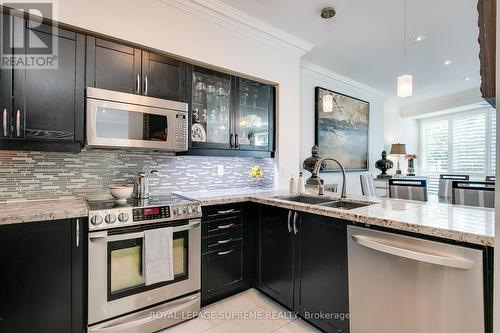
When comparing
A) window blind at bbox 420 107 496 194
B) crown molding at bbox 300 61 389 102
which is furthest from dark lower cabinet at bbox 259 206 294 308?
window blind at bbox 420 107 496 194

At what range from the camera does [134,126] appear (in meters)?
2.11

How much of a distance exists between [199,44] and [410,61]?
3.28 m

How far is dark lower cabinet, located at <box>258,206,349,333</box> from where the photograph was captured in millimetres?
1696

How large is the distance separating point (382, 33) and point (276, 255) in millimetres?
2888

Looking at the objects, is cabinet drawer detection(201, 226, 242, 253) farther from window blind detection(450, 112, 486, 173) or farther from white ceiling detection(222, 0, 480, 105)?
window blind detection(450, 112, 486, 173)

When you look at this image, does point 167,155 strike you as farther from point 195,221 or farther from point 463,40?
point 463,40

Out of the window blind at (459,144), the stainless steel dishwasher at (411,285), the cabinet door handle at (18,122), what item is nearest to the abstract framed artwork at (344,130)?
the window blind at (459,144)

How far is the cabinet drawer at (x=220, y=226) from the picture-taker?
2213 millimetres

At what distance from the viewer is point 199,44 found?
98.8 inches

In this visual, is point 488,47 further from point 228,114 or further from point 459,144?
point 459,144

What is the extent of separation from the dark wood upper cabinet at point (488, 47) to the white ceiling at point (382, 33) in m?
2.14

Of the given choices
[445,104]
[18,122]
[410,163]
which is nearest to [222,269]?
[18,122]

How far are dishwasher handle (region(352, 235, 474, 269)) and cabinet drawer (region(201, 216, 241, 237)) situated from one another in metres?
1.16

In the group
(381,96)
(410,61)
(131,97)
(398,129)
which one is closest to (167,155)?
(131,97)
